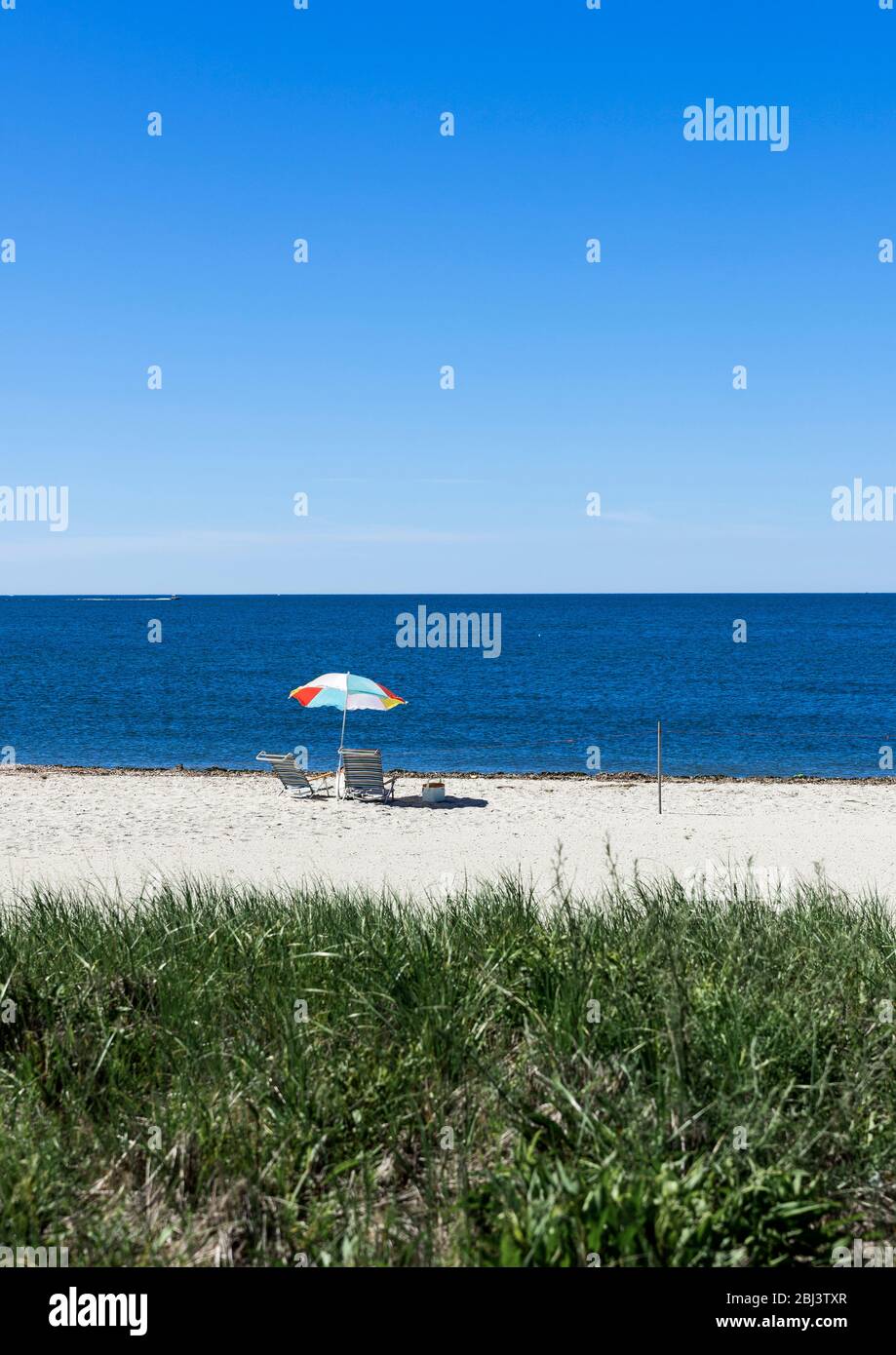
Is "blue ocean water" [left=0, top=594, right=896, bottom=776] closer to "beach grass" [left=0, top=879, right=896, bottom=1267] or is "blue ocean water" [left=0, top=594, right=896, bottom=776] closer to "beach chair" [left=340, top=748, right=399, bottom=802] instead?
"beach chair" [left=340, top=748, right=399, bottom=802]

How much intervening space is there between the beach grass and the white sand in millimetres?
4297

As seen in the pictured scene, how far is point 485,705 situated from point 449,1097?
123 ft

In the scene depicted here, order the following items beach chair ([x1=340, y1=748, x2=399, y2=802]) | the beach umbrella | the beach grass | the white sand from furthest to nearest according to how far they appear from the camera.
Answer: beach chair ([x1=340, y1=748, x2=399, y2=802])
the beach umbrella
the white sand
the beach grass

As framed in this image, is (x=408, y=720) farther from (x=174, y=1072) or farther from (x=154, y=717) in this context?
(x=174, y=1072)

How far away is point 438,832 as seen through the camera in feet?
51.5

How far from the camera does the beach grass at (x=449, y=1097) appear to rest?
2.97 metres

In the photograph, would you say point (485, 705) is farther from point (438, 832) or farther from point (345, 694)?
point (438, 832)

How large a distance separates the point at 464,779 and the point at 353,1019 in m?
18.5

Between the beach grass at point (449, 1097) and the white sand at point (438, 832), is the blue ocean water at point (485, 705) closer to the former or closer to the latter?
the white sand at point (438, 832)

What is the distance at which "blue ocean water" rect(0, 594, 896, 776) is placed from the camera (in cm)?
2897

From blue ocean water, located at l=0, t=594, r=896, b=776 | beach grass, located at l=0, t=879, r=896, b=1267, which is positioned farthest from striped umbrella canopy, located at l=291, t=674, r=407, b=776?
beach grass, located at l=0, t=879, r=896, b=1267
